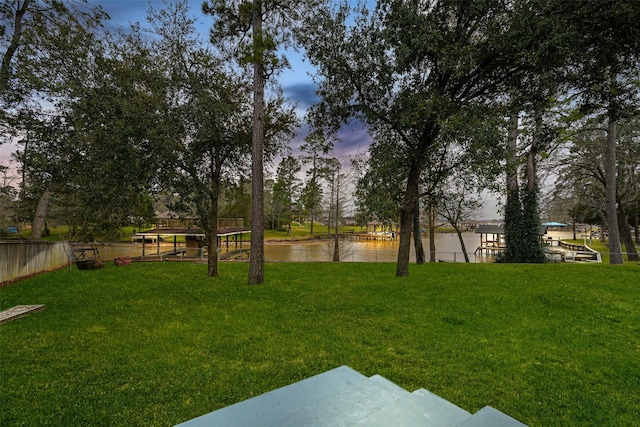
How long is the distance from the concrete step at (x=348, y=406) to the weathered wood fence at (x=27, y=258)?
1102 cm

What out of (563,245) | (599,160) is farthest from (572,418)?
(563,245)

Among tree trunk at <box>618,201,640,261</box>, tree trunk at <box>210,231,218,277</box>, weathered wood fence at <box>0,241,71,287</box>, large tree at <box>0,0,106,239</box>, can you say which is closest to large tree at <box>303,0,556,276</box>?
tree trunk at <box>210,231,218,277</box>

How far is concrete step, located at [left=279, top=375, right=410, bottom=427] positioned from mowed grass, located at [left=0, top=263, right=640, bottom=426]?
1754 mm

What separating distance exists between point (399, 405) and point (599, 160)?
2023 cm

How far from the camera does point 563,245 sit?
94.9 feet

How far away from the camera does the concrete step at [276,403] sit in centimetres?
121

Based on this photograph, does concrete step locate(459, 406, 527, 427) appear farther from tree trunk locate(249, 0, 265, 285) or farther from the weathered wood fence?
the weathered wood fence

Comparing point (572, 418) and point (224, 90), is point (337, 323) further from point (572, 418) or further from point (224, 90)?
point (224, 90)

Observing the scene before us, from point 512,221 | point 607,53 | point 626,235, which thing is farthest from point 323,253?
point 607,53

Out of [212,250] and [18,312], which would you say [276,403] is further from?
[212,250]

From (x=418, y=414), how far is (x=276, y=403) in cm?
58

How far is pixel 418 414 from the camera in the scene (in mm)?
1147

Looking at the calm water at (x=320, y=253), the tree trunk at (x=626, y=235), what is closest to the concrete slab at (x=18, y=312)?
the calm water at (x=320, y=253)

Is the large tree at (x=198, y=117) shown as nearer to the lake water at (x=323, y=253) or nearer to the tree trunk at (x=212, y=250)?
the tree trunk at (x=212, y=250)
